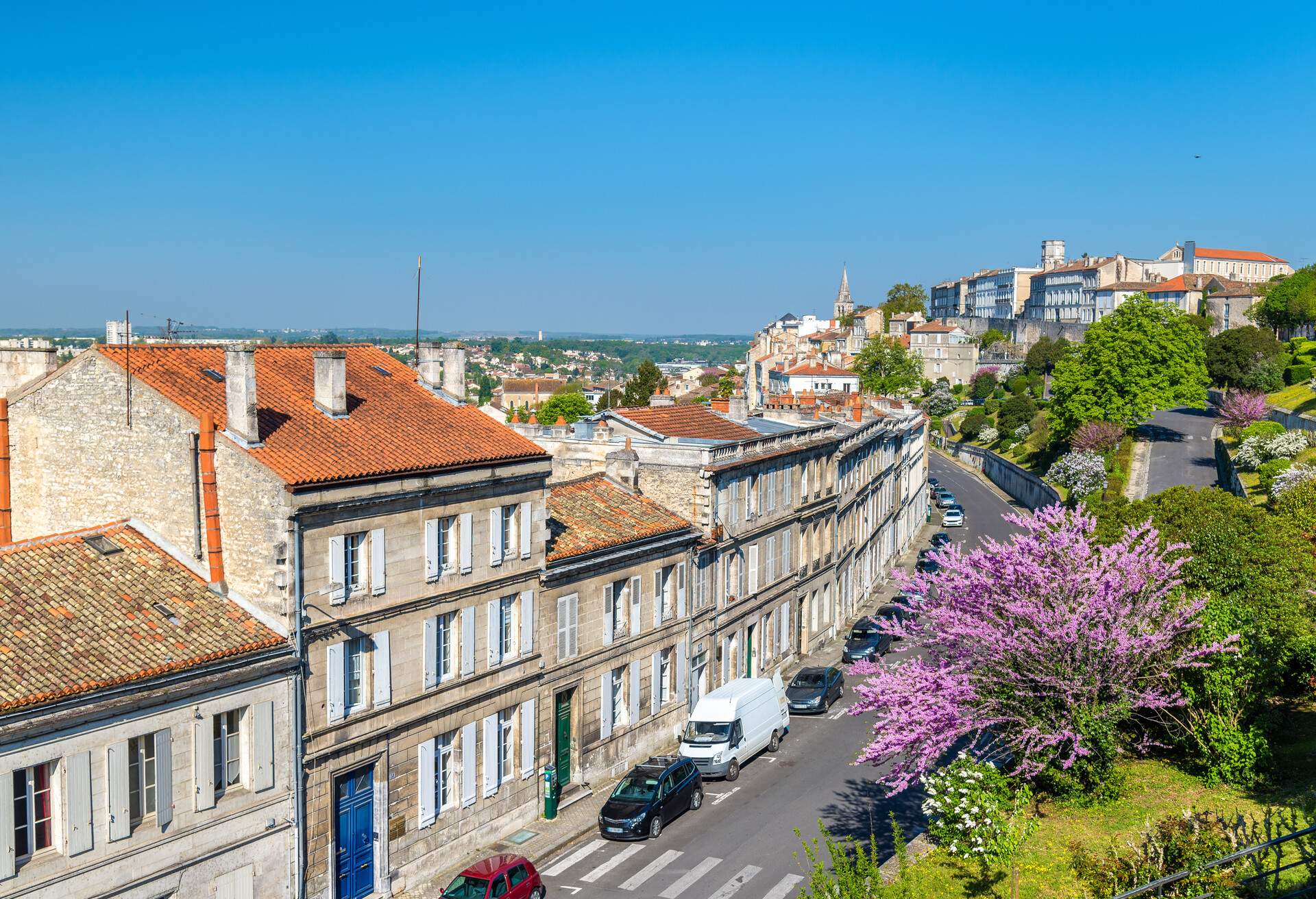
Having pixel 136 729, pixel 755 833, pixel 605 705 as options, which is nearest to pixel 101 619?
pixel 136 729

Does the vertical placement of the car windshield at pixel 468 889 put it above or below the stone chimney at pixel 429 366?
below

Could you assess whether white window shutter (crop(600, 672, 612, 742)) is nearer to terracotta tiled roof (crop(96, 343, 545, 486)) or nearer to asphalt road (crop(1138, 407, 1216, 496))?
terracotta tiled roof (crop(96, 343, 545, 486))

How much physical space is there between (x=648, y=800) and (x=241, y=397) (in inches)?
574

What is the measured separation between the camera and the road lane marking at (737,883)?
27.0m

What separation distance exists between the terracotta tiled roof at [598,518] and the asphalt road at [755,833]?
7871mm

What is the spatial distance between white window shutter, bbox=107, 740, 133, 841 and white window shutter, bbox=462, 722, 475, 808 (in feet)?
31.4

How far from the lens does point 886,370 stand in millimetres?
164500

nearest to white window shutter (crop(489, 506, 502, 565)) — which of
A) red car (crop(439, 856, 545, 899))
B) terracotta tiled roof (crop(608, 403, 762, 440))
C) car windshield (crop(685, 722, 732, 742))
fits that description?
red car (crop(439, 856, 545, 899))

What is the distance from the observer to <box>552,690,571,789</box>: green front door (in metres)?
33.3

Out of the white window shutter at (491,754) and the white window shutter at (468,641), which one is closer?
the white window shutter at (468,641)

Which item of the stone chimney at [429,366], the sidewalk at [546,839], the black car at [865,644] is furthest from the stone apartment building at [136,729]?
the black car at [865,644]

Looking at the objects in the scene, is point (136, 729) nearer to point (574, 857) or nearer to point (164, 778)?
point (164, 778)

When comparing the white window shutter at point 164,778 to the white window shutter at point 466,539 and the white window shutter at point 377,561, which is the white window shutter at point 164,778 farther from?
the white window shutter at point 466,539

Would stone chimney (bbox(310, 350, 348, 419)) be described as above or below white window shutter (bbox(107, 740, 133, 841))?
above
